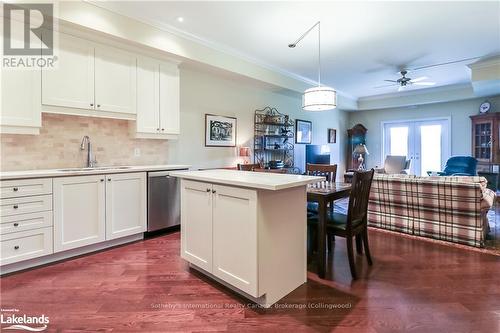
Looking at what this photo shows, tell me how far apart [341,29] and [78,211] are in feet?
12.5

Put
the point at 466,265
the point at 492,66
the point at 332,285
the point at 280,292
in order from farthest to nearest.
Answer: the point at 492,66
the point at 466,265
the point at 332,285
the point at 280,292

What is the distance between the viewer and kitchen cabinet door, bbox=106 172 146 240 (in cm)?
302

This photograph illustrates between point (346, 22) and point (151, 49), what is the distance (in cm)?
248

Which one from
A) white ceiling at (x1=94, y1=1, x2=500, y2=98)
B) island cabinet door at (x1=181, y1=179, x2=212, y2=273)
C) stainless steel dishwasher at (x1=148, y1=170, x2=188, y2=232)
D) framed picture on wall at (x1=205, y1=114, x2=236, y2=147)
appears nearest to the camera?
island cabinet door at (x1=181, y1=179, x2=212, y2=273)

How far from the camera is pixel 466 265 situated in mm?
2635

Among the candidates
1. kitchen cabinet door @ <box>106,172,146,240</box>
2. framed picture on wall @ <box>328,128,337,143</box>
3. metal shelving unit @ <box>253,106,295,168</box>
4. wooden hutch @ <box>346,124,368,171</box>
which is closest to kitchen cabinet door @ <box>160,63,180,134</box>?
kitchen cabinet door @ <box>106,172,146,240</box>

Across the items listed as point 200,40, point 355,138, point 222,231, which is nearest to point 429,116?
point 355,138

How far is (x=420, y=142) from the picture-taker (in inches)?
297

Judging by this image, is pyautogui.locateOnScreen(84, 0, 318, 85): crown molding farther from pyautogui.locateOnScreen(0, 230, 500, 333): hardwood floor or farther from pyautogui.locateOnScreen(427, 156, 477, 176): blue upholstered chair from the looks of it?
pyautogui.locateOnScreen(427, 156, 477, 176): blue upholstered chair

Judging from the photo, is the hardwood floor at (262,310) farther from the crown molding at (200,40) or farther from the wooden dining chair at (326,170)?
the crown molding at (200,40)

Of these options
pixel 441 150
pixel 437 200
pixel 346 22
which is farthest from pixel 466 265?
pixel 441 150

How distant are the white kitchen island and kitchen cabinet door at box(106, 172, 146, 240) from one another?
3.64 feet

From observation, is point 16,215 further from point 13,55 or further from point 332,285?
point 332,285

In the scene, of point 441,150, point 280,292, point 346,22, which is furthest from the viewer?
point 441,150
